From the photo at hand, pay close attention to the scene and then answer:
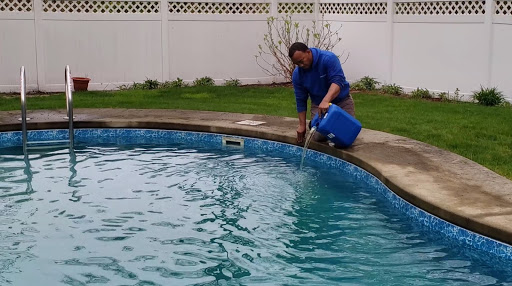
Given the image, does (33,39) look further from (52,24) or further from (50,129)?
(50,129)

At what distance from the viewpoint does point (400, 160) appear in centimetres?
765

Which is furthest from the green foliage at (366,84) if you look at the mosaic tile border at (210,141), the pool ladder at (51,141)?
the pool ladder at (51,141)

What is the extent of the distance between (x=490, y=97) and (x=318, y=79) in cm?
423

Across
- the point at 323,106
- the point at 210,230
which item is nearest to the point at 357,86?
the point at 323,106

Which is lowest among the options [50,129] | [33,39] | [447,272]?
[447,272]

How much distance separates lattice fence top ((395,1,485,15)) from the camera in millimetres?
12062

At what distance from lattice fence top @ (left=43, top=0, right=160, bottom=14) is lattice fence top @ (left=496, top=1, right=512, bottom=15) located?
6054 mm

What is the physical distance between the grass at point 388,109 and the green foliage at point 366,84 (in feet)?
2.08

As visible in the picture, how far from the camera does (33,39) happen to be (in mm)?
13398

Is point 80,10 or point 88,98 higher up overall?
point 80,10

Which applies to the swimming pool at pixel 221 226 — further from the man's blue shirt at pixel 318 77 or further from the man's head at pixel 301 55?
the man's head at pixel 301 55

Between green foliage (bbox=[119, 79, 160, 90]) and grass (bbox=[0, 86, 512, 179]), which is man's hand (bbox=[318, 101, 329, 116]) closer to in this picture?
grass (bbox=[0, 86, 512, 179])

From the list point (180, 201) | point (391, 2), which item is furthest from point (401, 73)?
point (180, 201)

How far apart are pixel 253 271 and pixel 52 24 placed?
9.44 m
